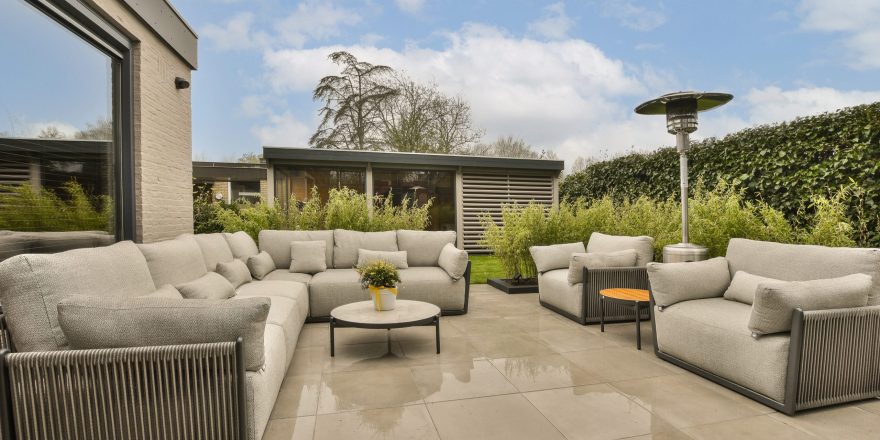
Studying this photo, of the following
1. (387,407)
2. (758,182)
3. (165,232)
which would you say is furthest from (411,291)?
(758,182)

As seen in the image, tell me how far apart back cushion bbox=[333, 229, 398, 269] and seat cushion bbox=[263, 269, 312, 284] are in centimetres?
51

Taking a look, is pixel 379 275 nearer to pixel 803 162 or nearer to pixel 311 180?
pixel 803 162

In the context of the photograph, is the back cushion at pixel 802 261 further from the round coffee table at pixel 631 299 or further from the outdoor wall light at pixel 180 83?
the outdoor wall light at pixel 180 83

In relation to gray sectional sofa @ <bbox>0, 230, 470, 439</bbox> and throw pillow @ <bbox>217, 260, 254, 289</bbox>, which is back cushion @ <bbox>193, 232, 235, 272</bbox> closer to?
throw pillow @ <bbox>217, 260, 254, 289</bbox>

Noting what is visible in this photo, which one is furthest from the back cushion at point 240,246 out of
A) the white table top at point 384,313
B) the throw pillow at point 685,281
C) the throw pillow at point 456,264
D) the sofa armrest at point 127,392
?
the throw pillow at point 685,281

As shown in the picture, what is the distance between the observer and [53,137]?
2.92 metres

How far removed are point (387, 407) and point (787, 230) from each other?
390cm

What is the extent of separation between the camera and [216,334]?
1782 millimetres

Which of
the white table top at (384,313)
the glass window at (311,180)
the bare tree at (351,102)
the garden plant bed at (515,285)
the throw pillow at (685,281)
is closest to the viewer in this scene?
the throw pillow at (685,281)

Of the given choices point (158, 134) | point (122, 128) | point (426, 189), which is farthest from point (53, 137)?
point (426, 189)

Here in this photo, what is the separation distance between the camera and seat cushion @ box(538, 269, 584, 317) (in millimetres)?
Answer: 4457

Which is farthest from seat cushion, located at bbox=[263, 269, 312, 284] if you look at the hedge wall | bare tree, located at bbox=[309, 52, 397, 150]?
bare tree, located at bbox=[309, 52, 397, 150]

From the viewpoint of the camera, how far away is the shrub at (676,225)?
3.69m

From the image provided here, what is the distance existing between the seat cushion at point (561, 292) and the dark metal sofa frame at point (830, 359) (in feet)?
6.36
